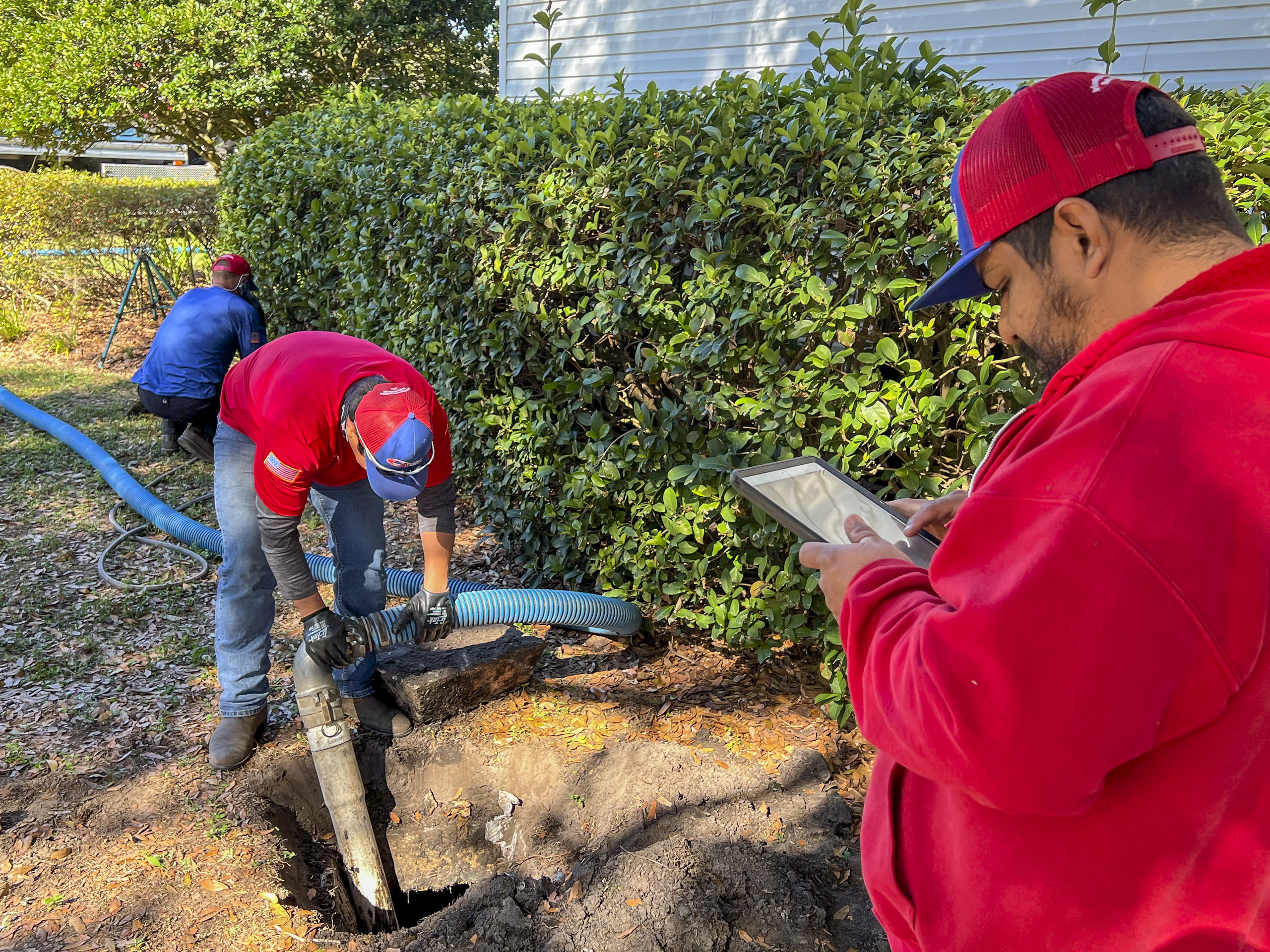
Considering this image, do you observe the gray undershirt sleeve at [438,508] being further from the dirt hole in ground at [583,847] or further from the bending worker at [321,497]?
the dirt hole in ground at [583,847]

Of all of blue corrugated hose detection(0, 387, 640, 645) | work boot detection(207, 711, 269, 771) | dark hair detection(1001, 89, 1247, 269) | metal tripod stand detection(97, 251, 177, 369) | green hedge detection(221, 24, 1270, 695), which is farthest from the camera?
metal tripod stand detection(97, 251, 177, 369)

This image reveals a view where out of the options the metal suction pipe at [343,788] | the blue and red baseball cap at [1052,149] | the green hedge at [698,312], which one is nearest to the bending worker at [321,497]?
the metal suction pipe at [343,788]

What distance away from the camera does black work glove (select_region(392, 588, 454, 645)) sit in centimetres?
341

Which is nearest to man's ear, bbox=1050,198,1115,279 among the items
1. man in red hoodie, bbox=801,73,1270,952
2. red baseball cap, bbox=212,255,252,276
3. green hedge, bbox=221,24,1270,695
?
man in red hoodie, bbox=801,73,1270,952

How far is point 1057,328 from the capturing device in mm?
1071

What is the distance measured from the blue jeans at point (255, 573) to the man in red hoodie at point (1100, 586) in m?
2.89

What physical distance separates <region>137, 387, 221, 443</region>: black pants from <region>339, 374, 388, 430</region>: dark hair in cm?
408

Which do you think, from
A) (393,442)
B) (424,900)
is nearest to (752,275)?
(393,442)

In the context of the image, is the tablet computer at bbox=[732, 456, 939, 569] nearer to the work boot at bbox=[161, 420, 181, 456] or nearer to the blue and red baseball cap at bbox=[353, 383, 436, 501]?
the blue and red baseball cap at bbox=[353, 383, 436, 501]

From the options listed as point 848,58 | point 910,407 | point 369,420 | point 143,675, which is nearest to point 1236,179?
point 910,407

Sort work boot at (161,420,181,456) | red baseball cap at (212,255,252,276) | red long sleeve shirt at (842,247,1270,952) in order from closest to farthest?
red long sleeve shirt at (842,247,1270,952) < red baseball cap at (212,255,252,276) < work boot at (161,420,181,456)

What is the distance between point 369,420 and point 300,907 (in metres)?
1.63

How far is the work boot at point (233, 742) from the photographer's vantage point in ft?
11.3

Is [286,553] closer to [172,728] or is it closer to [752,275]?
[172,728]
